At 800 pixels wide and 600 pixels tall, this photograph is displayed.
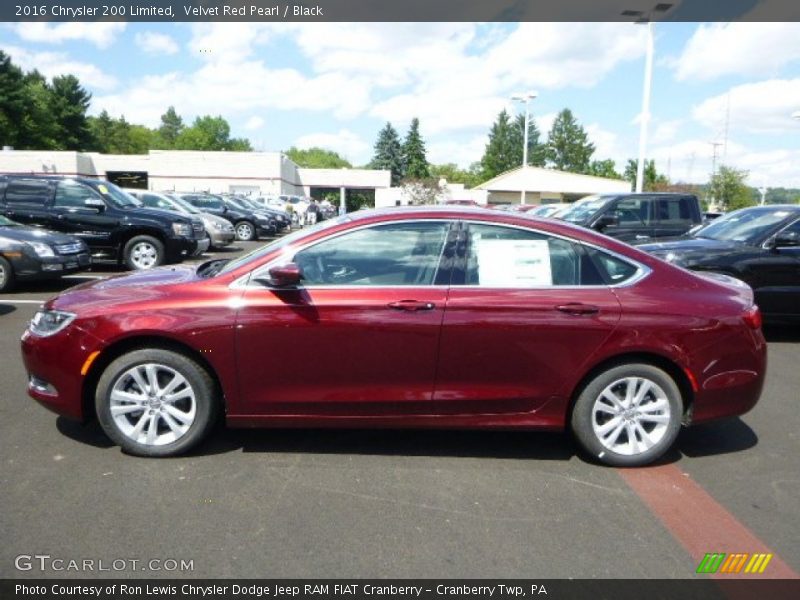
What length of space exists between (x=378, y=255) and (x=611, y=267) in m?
1.52

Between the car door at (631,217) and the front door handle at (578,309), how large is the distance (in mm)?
8937

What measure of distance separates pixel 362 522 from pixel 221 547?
0.71 m

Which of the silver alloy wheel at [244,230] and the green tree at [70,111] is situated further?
the green tree at [70,111]

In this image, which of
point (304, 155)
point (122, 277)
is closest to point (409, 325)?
point (122, 277)

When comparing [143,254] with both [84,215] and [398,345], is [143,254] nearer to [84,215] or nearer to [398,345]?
[84,215]

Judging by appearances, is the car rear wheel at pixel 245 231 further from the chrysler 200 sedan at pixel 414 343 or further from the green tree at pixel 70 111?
the green tree at pixel 70 111

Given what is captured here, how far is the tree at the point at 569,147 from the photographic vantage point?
106 metres

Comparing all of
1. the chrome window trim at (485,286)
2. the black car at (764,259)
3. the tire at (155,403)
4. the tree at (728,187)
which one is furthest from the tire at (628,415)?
the tree at (728,187)

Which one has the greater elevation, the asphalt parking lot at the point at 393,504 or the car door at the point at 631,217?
the car door at the point at 631,217

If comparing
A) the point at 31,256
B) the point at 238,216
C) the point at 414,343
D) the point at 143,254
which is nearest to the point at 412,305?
the point at 414,343

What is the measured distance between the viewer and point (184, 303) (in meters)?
3.76

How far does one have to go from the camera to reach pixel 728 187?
171ft

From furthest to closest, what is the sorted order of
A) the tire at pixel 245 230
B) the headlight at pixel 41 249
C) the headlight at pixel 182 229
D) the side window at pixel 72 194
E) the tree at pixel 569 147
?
1. the tree at pixel 569 147
2. the tire at pixel 245 230
3. the headlight at pixel 182 229
4. the side window at pixel 72 194
5. the headlight at pixel 41 249

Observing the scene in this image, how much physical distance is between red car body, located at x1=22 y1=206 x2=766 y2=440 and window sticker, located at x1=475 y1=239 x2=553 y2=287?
8cm
